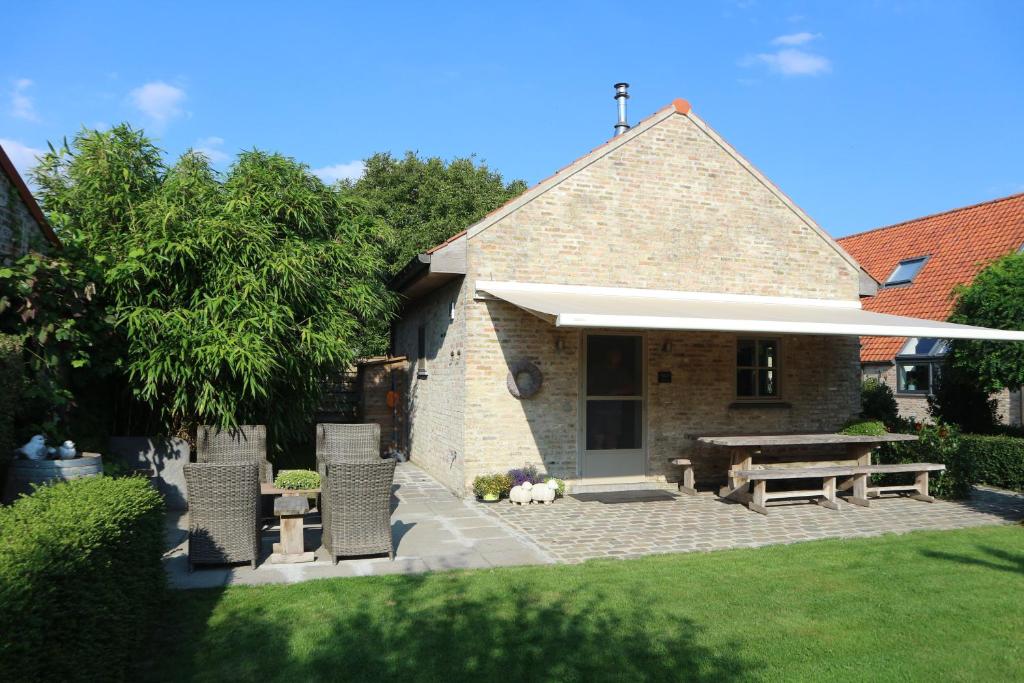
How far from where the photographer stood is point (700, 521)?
340 inches

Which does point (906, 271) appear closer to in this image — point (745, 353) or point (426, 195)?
point (745, 353)

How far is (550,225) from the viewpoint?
10.4 m

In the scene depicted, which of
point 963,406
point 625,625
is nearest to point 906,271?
point 963,406

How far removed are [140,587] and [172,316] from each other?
16.2 feet

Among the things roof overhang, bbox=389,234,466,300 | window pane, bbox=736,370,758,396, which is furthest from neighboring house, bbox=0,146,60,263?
window pane, bbox=736,370,758,396

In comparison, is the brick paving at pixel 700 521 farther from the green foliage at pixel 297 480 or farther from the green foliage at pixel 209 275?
the green foliage at pixel 209 275

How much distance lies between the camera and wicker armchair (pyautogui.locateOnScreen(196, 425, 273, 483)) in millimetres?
8766

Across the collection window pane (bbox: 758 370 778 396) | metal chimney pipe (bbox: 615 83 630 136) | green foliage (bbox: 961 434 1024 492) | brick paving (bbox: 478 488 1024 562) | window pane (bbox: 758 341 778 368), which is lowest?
brick paving (bbox: 478 488 1024 562)

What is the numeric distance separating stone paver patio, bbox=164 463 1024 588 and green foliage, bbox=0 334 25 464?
5.58ft

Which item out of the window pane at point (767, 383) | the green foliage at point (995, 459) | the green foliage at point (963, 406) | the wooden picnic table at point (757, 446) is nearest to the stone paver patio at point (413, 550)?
the wooden picnic table at point (757, 446)

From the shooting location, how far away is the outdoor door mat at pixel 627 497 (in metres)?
9.91

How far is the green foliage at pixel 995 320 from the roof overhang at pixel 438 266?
790 cm

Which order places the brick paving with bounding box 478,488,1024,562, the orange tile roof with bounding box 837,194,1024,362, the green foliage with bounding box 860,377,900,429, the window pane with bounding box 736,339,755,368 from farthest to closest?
the orange tile roof with bounding box 837,194,1024,362 → the green foliage with bounding box 860,377,900,429 → the window pane with bounding box 736,339,755,368 → the brick paving with bounding box 478,488,1024,562

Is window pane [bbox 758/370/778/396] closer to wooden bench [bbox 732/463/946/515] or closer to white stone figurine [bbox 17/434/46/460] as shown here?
wooden bench [bbox 732/463/946/515]
